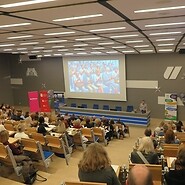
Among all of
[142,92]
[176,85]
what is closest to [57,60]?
[142,92]

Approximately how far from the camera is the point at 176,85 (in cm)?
1162

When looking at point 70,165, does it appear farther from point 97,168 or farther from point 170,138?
point 97,168

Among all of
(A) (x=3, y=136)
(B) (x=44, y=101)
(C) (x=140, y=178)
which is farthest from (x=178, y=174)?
(B) (x=44, y=101)

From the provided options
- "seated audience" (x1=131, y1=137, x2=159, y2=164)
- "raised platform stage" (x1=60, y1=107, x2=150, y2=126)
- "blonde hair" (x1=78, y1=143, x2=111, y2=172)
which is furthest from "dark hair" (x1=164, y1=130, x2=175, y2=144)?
"raised platform stage" (x1=60, y1=107, x2=150, y2=126)

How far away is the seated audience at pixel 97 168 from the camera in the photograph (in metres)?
2.56

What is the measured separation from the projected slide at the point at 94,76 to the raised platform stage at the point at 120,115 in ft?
4.36

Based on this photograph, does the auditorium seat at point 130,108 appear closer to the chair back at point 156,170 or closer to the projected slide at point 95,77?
the projected slide at point 95,77

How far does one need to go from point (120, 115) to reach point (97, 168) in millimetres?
9650

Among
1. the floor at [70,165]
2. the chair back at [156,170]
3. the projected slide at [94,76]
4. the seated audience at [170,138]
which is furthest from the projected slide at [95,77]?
the chair back at [156,170]

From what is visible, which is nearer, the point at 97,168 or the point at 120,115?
the point at 97,168

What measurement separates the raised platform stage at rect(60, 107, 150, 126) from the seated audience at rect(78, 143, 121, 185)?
9015 millimetres

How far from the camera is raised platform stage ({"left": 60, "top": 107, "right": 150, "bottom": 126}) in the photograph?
11.4 m

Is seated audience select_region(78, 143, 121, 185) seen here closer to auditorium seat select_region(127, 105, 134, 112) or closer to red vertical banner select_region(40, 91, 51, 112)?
auditorium seat select_region(127, 105, 134, 112)

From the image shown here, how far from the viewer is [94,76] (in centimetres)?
1373
